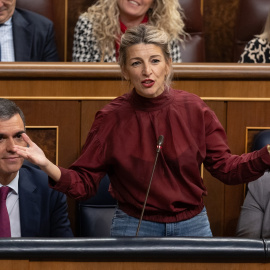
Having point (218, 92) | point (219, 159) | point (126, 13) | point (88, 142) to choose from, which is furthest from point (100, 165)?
point (126, 13)

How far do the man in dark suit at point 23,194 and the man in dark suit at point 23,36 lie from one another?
0.44 metres

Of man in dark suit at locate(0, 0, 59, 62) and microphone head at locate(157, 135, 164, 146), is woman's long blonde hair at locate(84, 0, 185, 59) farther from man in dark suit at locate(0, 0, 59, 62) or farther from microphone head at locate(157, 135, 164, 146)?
microphone head at locate(157, 135, 164, 146)

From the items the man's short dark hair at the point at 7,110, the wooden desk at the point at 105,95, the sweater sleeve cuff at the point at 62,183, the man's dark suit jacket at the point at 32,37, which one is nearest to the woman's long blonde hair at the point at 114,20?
the man's dark suit jacket at the point at 32,37

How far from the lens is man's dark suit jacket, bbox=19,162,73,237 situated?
124 centimetres

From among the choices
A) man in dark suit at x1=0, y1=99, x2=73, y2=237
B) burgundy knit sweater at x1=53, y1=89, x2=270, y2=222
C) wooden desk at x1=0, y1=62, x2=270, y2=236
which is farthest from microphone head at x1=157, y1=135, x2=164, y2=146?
wooden desk at x1=0, y1=62, x2=270, y2=236

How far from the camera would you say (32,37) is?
169 centimetres

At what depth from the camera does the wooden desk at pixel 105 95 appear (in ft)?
4.57

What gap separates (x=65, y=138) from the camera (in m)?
1.40

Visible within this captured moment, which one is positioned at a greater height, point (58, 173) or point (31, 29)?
point (31, 29)

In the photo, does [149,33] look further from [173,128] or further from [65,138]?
[65,138]

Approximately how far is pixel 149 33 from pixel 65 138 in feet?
1.25

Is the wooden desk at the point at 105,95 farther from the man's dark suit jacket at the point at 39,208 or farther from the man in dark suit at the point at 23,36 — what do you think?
the man in dark suit at the point at 23,36

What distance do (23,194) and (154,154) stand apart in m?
0.30

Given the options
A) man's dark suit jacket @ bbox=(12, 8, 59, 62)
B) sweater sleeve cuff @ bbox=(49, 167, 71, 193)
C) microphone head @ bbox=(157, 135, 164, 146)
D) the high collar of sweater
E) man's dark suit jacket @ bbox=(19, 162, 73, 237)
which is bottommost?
man's dark suit jacket @ bbox=(19, 162, 73, 237)
